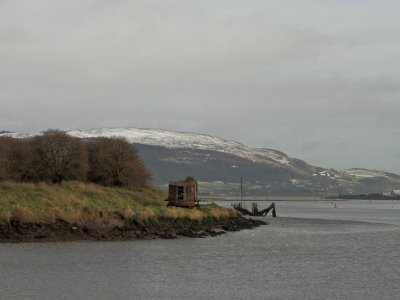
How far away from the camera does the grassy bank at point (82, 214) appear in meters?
59.2

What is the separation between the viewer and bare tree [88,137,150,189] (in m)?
86.4

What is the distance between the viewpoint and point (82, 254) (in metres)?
49.5

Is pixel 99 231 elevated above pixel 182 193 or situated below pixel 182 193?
below

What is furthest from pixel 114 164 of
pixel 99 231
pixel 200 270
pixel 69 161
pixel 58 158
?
pixel 200 270

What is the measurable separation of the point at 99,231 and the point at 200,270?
2001 cm

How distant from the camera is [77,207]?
209 feet

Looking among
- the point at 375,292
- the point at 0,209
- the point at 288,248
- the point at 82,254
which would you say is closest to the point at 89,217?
the point at 0,209

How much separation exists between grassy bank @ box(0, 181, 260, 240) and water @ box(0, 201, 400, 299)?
396 cm

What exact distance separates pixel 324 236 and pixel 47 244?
31.9m

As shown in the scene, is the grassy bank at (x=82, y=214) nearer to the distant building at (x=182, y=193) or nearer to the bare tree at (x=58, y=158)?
the distant building at (x=182, y=193)

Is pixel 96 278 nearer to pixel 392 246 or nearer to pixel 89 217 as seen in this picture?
pixel 89 217

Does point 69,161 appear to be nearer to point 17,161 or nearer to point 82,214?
point 17,161

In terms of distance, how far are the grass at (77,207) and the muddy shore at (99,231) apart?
0.55 meters

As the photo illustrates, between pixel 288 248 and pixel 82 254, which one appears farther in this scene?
pixel 288 248
